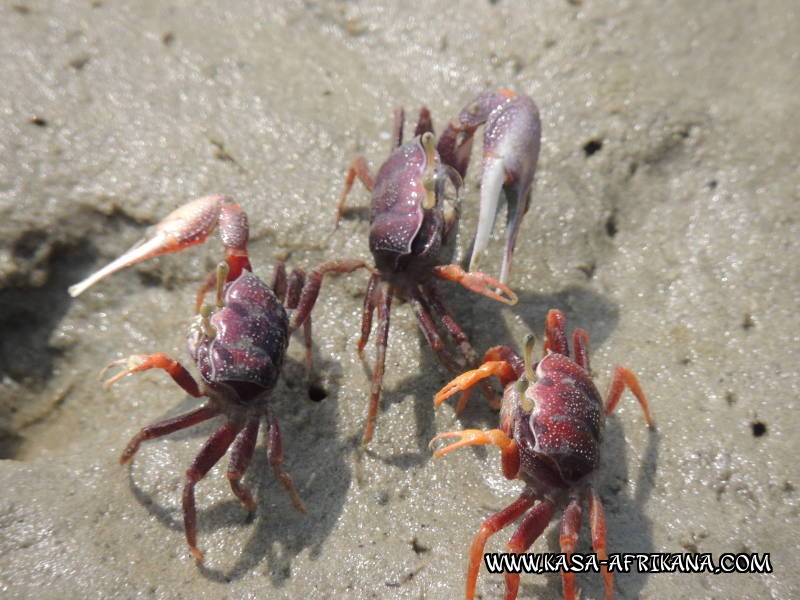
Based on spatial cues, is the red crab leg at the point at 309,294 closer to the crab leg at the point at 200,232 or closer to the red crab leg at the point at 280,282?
the red crab leg at the point at 280,282

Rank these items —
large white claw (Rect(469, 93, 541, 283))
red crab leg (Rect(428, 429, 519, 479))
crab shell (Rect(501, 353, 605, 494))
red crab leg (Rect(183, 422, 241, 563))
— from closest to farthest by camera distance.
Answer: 1. red crab leg (Rect(428, 429, 519, 479))
2. crab shell (Rect(501, 353, 605, 494))
3. red crab leg (Rect(183, 422, 241, 563))
4. large white claw (Rect(469, 93, 541, 283))

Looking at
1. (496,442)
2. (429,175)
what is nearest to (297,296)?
(429,175)

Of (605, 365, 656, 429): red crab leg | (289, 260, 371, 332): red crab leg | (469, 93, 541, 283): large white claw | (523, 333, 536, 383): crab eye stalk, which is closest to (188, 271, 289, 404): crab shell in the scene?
(289, 260, 371, 332): red crab leg

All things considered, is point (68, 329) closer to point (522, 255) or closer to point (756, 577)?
point (522, 255)

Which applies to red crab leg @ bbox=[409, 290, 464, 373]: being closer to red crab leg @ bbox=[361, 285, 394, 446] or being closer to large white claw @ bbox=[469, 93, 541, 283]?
red crab leg @ bbox=[361, 285, 394, 446]

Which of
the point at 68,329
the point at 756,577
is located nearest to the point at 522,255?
the point at 756,577

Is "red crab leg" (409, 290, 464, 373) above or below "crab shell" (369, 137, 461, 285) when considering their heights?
below

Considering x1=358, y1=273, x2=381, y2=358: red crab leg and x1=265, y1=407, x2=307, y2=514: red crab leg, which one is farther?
x1=358, y1=273, x2=381, y2=358: red crab leg
